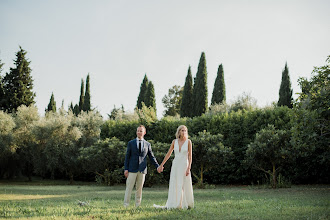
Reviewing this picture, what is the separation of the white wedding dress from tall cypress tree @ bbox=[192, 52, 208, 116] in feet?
95.8

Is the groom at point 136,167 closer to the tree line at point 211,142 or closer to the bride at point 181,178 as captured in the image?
the bride at point 181,178

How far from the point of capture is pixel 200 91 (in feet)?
123

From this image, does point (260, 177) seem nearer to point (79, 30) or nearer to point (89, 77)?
point (79, 30)

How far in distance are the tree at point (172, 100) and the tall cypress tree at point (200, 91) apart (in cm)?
1580

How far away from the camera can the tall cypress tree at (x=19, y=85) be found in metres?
34.8

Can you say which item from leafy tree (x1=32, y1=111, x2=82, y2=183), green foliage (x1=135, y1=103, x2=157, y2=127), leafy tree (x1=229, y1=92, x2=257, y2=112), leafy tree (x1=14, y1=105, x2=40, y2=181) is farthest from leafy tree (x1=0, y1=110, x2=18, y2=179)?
leafy tree (x1=229, y1=92, x2=257, y2=112)

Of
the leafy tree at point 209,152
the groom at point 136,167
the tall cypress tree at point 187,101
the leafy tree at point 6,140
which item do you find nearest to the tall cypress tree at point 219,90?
the tall cypress tree at point 187,101

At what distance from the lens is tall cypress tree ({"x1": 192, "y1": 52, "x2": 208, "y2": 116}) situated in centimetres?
3700

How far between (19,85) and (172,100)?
26871 millimetres

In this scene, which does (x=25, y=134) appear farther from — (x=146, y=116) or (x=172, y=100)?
(x=172, y=100)

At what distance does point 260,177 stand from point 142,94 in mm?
28812

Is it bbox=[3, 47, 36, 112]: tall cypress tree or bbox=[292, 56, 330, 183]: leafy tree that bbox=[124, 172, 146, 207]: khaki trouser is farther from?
bbox=[3, 47, 36, 112]: tall cypress tree

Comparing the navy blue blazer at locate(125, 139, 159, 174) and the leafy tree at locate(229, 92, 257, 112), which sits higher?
the leafy tree at locate(229, 92, 257, 112)

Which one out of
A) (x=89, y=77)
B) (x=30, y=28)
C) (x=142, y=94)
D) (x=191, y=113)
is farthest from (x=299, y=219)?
(x=89, y=77)
